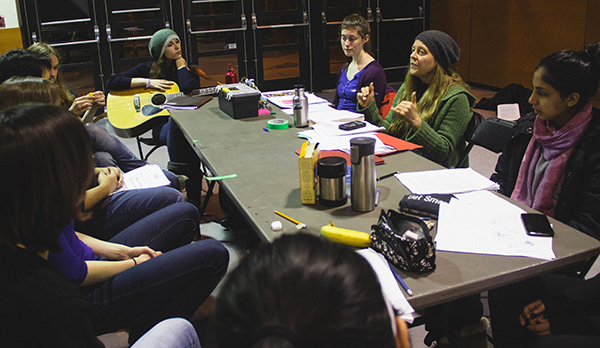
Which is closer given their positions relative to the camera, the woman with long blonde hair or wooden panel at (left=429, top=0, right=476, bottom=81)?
the woman with long blonde hair

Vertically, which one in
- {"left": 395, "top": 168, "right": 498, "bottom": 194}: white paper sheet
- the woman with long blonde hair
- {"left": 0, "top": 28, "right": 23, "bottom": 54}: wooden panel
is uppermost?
{"left": 0, "top": 28, "right": 23, "bottom": 54}: wooden panel

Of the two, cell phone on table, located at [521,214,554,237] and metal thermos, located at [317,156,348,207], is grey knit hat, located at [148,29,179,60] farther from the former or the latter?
cell phone on table, located at [521,214,554,237]

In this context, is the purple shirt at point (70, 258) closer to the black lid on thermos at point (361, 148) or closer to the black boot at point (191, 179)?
the black lid on thermos at point (361, 148)

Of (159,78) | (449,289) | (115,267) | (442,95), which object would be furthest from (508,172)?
(159,78)

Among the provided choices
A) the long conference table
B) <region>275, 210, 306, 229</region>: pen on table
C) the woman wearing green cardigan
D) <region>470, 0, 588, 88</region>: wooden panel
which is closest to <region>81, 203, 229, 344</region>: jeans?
the long conference table

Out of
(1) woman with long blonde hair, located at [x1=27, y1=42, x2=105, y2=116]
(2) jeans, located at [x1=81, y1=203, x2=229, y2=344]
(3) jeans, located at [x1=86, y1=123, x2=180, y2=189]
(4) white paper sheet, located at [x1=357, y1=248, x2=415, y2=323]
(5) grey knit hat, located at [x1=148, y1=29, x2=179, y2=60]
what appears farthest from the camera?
(5) grey knit hat, located at [x1=148, y1=29, x2=179, y2=60]

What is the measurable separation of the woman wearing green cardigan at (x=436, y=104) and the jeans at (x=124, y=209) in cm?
125

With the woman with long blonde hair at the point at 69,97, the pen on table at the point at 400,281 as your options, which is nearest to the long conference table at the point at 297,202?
the pen on table at the point at 400,281

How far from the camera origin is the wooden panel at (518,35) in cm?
573

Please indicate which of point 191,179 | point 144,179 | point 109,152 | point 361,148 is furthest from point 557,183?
point 191,179

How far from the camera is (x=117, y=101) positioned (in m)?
3.81

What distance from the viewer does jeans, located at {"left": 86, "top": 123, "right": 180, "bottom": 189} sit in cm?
253

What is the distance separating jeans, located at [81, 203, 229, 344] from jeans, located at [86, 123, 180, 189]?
0.77 metres

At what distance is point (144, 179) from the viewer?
7.73ft
